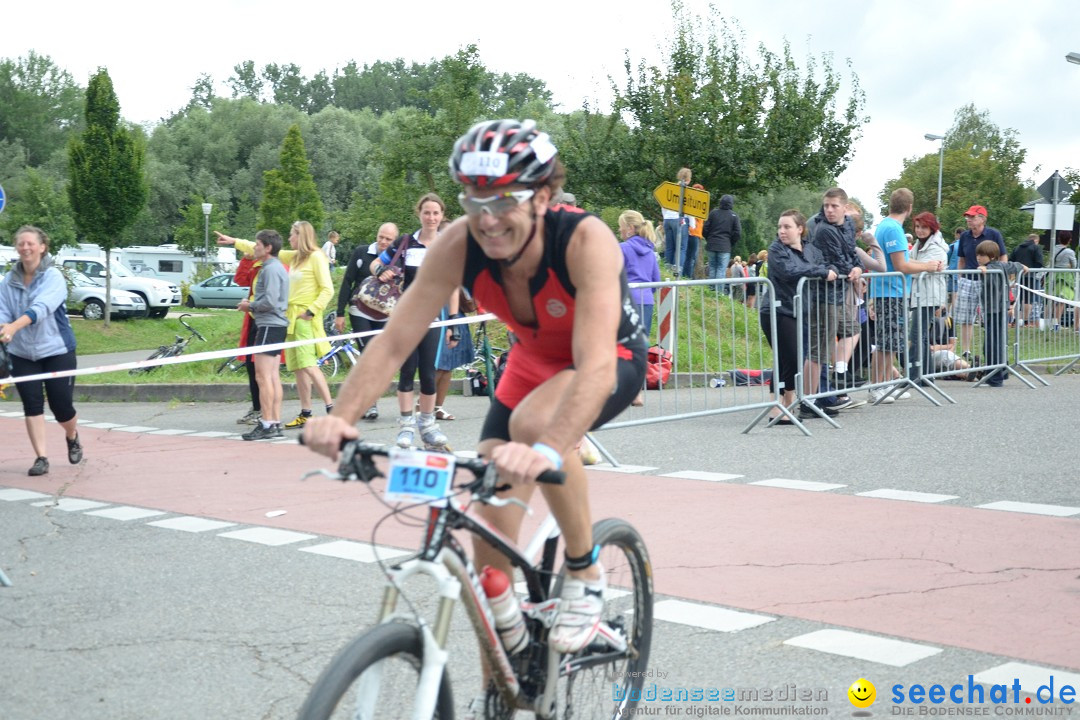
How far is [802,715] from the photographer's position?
14.4 feet

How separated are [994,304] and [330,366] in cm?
933

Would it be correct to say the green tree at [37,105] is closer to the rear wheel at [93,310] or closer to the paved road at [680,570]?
the rear wheel at [93,310]

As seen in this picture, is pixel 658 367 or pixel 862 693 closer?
pixel 862 693

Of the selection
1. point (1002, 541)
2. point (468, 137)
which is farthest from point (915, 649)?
point (468, 137)

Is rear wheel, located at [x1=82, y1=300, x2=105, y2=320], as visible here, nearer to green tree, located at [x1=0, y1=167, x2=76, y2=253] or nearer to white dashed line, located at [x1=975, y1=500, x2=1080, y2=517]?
green tree, located at [x1=0, y1=167, x2=76, y2=253]

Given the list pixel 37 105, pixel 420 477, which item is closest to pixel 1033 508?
pixel 420 477

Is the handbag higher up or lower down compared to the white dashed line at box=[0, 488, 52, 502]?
higher up

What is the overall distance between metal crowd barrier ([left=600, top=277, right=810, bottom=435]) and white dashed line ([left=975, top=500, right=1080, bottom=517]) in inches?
137

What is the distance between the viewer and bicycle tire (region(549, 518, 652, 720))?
3.79m

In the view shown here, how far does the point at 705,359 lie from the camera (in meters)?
12.1

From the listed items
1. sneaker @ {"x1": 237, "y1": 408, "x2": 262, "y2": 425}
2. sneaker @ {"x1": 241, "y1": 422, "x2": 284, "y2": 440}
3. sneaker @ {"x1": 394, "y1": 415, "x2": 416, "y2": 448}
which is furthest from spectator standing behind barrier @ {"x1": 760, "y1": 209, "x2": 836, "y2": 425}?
sneaker @ {"x1": 237, "y1": 408, "x2": 262, "y2": 425}

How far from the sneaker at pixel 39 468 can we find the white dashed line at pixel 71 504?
1.28 meters

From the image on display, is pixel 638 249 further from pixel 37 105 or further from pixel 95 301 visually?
pixel 37 105

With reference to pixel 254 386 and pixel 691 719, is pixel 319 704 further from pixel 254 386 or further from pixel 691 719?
pixel 254 386
